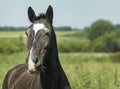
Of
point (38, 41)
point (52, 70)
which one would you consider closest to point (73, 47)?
point (52, 70)

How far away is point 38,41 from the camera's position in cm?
705

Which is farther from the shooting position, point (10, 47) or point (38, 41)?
point (10, 47)

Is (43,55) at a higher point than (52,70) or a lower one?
higher

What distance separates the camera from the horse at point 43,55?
693 cm

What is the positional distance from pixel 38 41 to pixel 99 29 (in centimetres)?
9100

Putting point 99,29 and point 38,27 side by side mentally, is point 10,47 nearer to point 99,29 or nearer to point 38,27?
point 99,29

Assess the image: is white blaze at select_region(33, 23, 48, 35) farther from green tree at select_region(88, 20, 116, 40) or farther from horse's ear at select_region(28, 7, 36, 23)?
green tree at select_region(88, 20, 116, 40)

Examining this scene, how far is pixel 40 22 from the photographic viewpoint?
7332 millimetres

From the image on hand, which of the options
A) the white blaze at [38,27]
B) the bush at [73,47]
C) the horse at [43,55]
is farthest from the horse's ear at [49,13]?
the bush at [73,47]

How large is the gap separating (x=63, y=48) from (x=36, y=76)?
6664 centimetres

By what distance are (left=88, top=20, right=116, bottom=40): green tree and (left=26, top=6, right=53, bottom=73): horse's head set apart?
86835mm

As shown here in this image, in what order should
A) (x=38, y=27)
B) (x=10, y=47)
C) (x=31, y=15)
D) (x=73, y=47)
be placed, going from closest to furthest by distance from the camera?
(x=38, y=27) < (x=31, y=15) < (x=10, y=47) < (x=73, y=47)

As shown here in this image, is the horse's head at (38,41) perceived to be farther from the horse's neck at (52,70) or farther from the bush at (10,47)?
the bush at (10,47)

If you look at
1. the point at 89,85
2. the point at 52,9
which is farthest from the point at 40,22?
the point at 89,85
